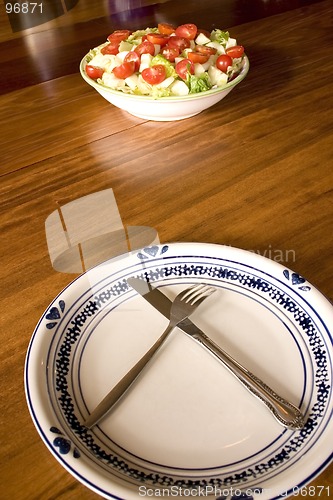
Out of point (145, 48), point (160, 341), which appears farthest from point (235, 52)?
point (160, 341)

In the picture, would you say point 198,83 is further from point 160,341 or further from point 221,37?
point 160,341

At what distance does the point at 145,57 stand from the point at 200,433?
0.65m

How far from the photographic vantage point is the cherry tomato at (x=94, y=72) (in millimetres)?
922

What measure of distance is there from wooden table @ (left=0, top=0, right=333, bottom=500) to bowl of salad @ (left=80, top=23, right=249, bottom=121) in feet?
0.16

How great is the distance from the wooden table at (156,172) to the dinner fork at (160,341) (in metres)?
0.06

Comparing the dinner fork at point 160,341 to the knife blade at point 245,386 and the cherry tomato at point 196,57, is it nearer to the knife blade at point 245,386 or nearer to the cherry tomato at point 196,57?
the knife blade at point 245,386

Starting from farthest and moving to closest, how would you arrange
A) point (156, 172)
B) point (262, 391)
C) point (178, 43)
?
1. point (178, 43)
2. point (156, 172)
3. point (262, 391)

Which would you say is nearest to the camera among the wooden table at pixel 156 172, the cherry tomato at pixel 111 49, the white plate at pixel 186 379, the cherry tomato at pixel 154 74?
the white plate at pixel 186 379

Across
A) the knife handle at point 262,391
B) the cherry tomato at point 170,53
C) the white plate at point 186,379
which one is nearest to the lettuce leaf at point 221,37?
the cherry tomato at point 170,53

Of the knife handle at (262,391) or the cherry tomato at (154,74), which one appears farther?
the cherry tomato at (154,74)

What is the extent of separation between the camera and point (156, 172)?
81cm

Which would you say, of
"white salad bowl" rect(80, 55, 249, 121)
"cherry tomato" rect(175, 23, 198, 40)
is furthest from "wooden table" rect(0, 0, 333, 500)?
"cherry tomato" rect(175, 23, 198, 40)

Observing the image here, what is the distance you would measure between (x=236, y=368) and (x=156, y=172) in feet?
1.33

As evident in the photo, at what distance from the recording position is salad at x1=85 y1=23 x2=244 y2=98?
854 mm
